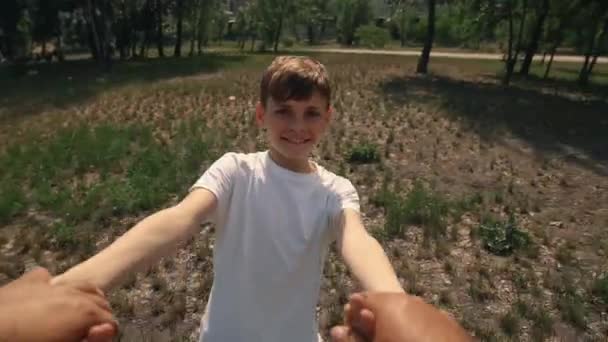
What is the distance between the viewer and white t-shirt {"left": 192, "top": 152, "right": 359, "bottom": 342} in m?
1.82

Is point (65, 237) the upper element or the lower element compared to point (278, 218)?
lower

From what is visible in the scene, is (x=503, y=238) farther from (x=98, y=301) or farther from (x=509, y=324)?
(x=98, y=301)

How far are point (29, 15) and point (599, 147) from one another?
33453 millimetres

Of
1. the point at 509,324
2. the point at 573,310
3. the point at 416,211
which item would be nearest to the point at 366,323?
the point at 509,324

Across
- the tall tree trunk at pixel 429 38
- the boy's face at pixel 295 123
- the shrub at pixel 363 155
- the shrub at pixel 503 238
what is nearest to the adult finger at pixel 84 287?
the boy's face at pixel 295 123

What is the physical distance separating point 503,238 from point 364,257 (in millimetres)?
4429

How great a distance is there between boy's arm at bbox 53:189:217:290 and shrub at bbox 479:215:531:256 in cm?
445

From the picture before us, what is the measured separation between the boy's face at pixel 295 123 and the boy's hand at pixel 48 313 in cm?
96

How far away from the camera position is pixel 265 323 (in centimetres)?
182

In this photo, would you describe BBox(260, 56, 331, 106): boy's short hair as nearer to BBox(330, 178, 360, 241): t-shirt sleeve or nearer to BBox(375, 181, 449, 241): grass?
BBox(330, 178, 360, 241): t-shirt sleeve

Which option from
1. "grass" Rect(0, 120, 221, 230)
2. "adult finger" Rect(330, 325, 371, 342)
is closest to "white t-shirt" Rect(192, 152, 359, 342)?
"adult finger" Rect(330, 325, 371, 342)

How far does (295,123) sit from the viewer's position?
5.78ft

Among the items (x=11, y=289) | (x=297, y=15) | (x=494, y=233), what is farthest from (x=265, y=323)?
(x=297, y=15)

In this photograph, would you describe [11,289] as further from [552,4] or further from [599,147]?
[552,4]
